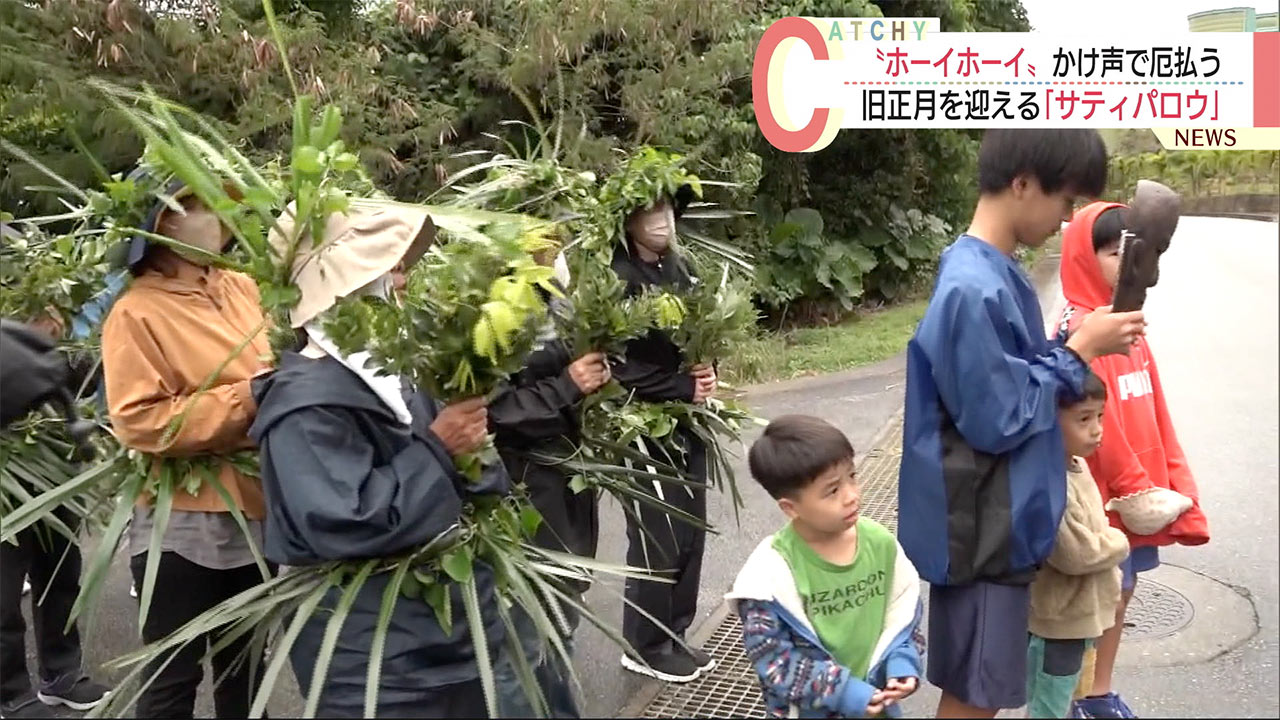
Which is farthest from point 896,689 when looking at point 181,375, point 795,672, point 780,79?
point 780,79

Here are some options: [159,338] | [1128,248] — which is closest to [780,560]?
[1128,248]

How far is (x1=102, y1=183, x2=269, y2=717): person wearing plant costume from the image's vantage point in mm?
2564

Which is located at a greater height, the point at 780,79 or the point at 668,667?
the point at 780,79

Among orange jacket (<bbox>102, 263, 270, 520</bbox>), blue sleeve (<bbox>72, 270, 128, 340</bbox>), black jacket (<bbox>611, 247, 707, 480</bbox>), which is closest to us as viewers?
orange jacket (<bbox>102, 263, 270, 520</bbox>)

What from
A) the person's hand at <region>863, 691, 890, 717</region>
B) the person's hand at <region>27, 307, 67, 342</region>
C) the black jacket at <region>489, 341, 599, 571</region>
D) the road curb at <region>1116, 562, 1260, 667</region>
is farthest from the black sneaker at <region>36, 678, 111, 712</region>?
the road curb at <region>1116, 562, 1260, 667</region>

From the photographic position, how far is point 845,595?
2137 mm

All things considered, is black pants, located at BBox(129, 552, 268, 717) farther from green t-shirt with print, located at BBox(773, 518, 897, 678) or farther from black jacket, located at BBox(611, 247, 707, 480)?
green t-shirt with print, located at BBox(773, 518, 897, 678)

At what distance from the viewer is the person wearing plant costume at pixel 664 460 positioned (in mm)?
3322

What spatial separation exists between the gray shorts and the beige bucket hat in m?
1.46

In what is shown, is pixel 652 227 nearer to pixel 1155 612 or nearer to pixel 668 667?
pixel 668 667

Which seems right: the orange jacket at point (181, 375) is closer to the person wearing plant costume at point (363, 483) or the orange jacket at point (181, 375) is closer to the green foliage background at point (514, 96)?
the person wearing plant costume at point (363, 483)

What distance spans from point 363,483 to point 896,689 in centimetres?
115

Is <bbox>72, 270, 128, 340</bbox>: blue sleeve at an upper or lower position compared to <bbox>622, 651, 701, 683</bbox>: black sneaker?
upper

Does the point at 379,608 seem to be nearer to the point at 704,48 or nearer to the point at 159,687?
the point at 159,687
